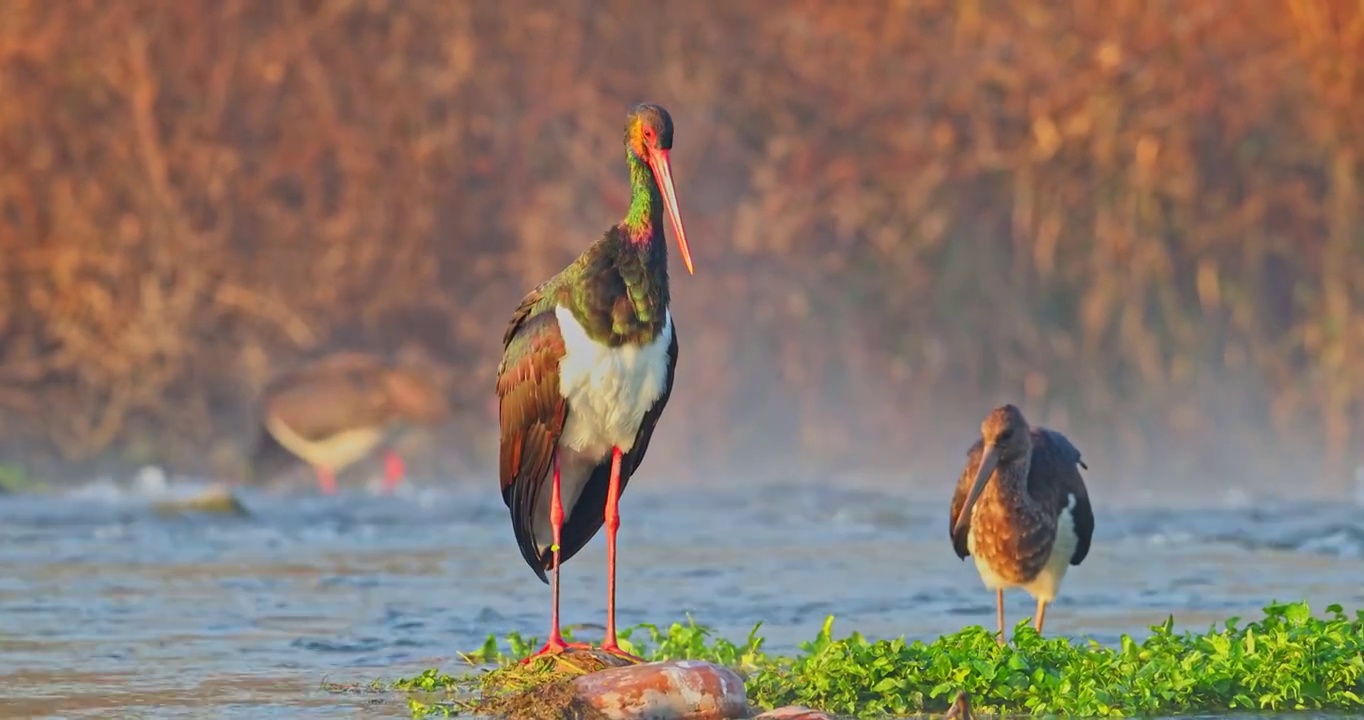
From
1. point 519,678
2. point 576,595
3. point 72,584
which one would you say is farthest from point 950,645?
point 72,584

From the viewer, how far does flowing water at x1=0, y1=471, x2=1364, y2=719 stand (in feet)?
21.9

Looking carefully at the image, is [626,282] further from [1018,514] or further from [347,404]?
[347,404]

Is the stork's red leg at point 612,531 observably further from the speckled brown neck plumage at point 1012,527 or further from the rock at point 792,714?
the speckled brown neck plumage at point 1012,527

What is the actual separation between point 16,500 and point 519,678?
6.72 meters

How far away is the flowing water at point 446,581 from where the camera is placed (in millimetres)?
6688

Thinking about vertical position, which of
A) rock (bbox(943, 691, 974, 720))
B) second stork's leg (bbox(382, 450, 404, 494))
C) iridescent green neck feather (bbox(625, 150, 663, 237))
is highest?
second stork's leg (bbox(382, 450, 404, 494))

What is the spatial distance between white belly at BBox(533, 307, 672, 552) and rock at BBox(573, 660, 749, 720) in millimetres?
663

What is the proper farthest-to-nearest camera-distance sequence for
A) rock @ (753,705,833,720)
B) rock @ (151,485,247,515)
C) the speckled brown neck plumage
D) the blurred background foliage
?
the blurred background foliage, rock @ (151,485,247,515), the speckled brown neck plumage, rock @ (753,705,833,720)

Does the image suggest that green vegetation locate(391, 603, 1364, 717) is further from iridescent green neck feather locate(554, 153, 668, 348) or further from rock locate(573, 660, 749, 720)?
iridescent green neck feather locate(554, 153, 668, 348)

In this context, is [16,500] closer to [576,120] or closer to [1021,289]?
[576,120]

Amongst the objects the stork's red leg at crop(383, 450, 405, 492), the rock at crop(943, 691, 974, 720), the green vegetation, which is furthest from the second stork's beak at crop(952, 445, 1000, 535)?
the stork's red leg at crop(383, 450, 405, 492)

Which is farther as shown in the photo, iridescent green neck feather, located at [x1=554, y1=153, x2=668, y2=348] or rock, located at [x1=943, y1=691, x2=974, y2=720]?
iridescent green neck feather, located at [x1=554, y1=153, x2=668, y2=348]

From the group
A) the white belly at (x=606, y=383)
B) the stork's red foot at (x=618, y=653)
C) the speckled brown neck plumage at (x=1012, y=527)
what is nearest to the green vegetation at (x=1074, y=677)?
the stork's red foot at (x=618, y=653)

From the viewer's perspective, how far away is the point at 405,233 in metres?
13.5
